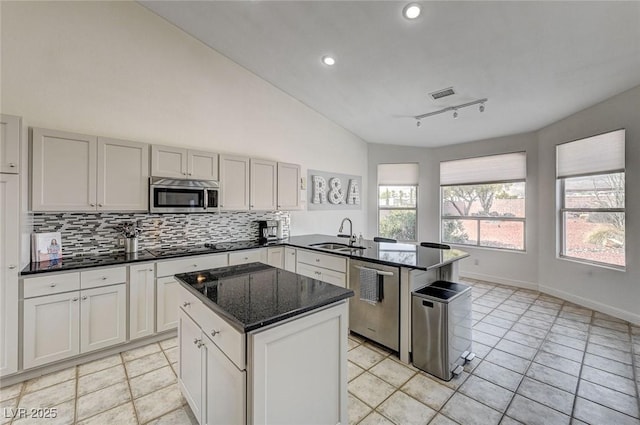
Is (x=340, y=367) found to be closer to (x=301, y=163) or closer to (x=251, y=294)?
(x=251, y=294)

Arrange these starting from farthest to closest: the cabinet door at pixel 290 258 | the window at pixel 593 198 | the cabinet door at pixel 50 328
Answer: the cabinet door at pixel 290 258 < the window at pixel 593 198 < the cabinet door at pixel 50 328

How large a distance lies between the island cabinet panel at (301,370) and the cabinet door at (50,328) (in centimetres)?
222

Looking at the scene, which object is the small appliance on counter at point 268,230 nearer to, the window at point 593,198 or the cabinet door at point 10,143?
the cabinet door at point 10,143

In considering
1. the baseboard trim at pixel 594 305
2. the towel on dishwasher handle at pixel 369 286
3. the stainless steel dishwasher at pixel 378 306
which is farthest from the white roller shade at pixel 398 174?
the towel on dishwasher handle at pixel 369 286

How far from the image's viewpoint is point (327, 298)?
1.48m

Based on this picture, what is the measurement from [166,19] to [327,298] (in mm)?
3924

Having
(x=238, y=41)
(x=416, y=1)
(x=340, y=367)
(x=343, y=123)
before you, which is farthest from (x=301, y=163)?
(x=340, y=367)

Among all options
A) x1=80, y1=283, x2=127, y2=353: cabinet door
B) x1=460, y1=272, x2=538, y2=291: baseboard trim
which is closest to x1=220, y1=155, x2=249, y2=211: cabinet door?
x1=80, y1=283, x2=127, y2=353: cabinet door

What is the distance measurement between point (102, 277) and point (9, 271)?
1.93 ft

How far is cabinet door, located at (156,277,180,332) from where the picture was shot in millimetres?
2842

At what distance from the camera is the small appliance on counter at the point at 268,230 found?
4.22 metres

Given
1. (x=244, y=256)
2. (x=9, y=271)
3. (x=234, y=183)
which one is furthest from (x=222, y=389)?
(x=234, y=183)

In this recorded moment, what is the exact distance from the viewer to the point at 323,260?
326 cm

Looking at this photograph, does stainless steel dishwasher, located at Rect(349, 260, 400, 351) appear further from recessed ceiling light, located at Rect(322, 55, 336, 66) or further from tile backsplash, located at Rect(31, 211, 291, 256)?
recessed ceiling light, located at Rect(322, 55, 336, 66)
